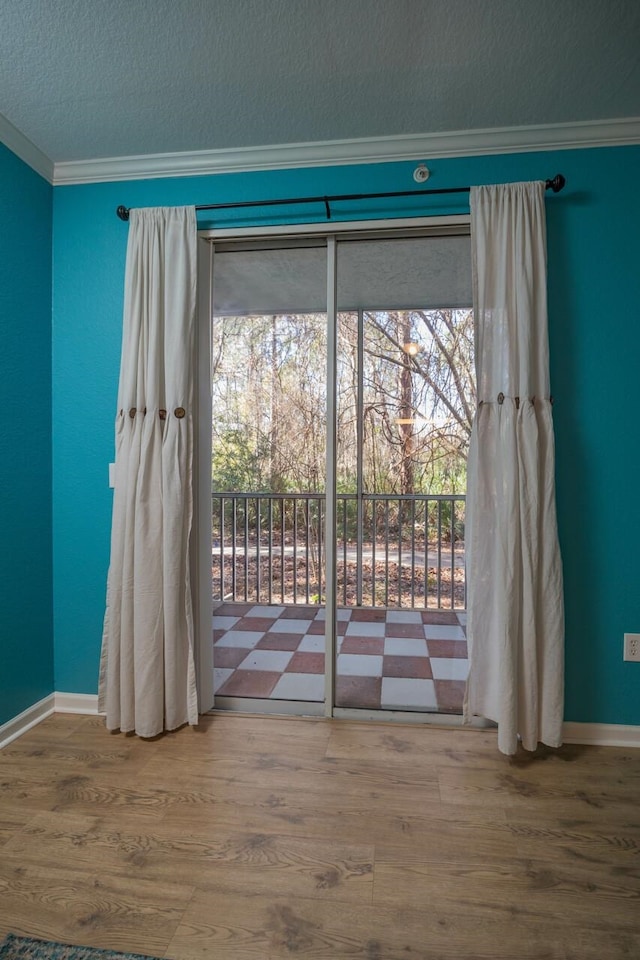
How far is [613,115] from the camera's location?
218 cm

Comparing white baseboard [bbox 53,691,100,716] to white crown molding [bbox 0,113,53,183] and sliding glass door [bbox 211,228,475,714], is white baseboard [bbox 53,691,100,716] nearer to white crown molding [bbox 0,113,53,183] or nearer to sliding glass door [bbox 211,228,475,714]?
sliding glass door [bbox 211,228,475,714]

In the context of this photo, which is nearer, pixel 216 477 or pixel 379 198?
pixel 379 198

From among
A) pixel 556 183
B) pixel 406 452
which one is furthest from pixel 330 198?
pixel 406 452

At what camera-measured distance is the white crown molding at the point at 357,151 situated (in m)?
2.24

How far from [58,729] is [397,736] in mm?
1549

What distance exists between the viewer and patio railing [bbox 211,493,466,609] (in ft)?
9.09

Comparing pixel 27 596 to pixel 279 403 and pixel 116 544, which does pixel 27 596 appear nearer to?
pixel 116 544

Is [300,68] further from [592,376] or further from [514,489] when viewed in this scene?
[514,489]

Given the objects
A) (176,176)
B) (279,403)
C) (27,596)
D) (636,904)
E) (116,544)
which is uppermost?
(176,176)

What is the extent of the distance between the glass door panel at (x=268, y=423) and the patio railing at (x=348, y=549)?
20 millimetres

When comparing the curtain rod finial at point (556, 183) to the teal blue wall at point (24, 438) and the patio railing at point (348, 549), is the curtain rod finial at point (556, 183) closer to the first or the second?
the patio railing at point (348, 549)

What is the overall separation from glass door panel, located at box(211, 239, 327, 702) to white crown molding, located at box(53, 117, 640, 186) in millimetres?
359

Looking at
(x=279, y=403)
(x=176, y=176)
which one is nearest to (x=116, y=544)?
(x=279, y=403)

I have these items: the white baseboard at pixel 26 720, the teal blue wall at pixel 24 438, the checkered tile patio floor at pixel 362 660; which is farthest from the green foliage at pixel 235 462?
the white baseboard at pixel 26 720
